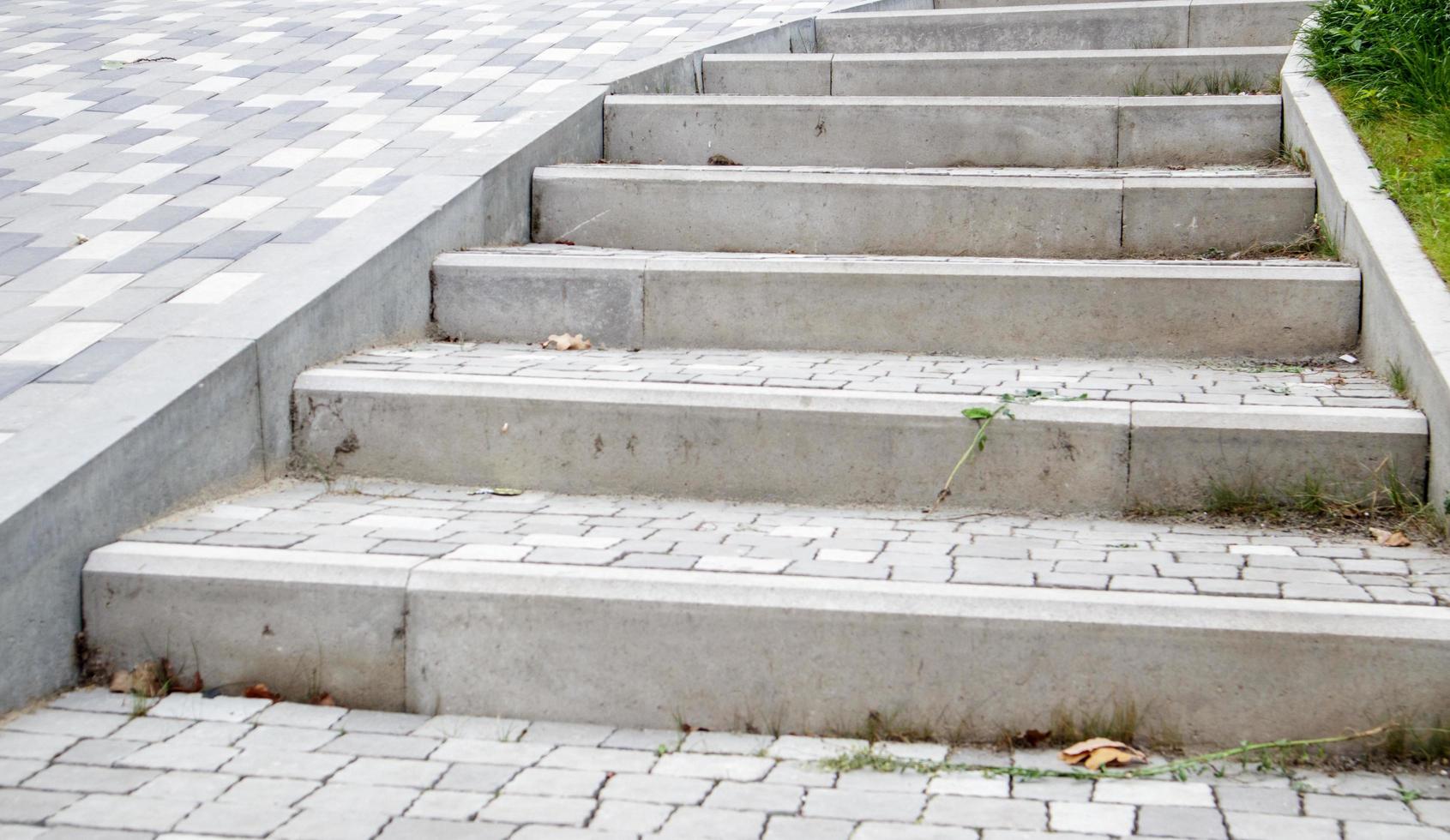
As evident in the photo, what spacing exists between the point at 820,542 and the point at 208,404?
167cm

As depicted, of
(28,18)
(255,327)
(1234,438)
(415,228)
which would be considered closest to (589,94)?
(415,228)

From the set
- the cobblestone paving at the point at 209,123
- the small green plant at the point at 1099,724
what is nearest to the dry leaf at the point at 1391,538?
the small green plant at the point at 1099,724

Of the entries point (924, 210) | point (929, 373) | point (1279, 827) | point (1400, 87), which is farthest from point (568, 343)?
point (1400, 87)

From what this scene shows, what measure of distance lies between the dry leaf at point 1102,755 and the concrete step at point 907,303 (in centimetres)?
185

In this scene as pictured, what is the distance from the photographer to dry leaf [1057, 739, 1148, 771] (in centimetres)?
293

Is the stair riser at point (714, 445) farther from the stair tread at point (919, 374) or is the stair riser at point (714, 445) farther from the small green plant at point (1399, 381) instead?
the small green plant at point (1399, 381)

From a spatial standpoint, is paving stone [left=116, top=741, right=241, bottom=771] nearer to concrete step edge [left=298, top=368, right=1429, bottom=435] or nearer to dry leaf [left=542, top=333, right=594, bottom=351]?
concrete step edge [left=298, top=368, right=1429, bottom=435]

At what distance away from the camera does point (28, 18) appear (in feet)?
28.2

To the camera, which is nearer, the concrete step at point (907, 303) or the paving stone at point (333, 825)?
the paving stone at point (333, 825)

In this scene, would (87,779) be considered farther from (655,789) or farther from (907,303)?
(907,303)

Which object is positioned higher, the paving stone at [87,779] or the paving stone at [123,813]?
the paving stone at [87,779]

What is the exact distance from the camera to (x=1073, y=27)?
744 centimetres

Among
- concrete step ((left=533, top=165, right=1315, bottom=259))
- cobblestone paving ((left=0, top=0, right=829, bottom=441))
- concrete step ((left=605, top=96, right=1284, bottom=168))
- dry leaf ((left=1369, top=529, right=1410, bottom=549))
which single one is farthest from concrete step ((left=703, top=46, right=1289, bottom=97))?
dry leaf ((left=1369, top=529, right=1410, bottom=549))

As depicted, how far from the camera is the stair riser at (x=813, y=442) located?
3.68 m
